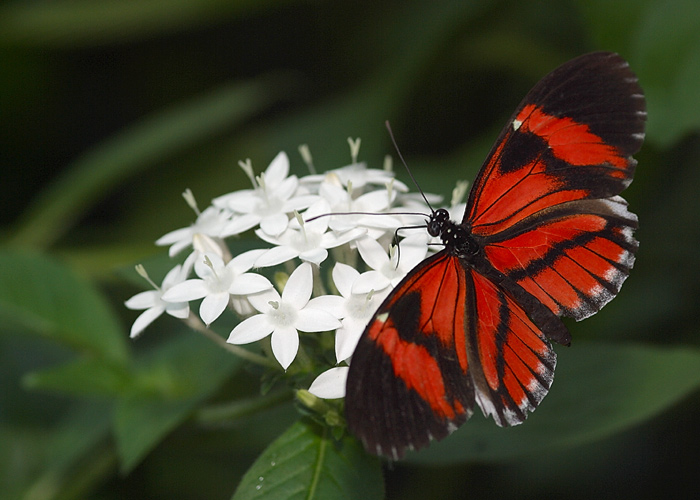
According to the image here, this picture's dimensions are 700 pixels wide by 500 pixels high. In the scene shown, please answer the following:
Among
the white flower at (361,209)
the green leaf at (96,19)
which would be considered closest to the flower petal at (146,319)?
the white flower at (361,209)

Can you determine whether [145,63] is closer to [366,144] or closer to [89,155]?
[89,155]

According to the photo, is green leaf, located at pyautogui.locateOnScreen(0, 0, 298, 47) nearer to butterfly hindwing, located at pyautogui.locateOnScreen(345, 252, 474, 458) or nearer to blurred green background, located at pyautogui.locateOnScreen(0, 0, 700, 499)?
blurred green background, located at pyautogui.locateOnScreen(0, 0, 700, 499)

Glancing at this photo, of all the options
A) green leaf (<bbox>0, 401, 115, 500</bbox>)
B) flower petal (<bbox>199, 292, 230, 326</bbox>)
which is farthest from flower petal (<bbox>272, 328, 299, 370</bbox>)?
green leaf (<bbox>0, 401, 115, 500</bbox>)

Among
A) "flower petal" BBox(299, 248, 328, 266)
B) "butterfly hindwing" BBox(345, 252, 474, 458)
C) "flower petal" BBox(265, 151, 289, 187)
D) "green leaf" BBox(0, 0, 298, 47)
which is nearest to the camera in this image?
"butterfly hindwing" BBox(345, 252, 474, 458)

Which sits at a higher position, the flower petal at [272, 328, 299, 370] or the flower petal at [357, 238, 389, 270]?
the flower petal at [357, 238, 389, 270]

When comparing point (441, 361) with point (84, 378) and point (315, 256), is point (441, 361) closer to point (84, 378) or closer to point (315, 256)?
point (315, 256)

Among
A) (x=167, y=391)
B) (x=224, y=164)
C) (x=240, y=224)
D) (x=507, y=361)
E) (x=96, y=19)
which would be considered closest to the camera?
(x=507, y=361)

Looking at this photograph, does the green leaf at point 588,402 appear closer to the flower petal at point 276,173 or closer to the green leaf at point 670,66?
the green leaf at point 670,66

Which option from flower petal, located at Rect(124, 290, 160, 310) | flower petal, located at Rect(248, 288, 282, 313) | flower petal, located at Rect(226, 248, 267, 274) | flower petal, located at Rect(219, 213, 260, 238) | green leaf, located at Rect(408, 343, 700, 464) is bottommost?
green leaf, located at Rect(408, 343, 700, 464)

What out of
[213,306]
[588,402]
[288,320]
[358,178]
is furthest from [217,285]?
[588,402]
